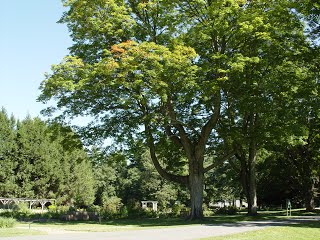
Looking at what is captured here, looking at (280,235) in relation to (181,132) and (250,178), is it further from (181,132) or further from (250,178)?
(250,178)

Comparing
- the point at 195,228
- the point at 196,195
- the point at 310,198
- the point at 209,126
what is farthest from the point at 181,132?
the point at 310,198

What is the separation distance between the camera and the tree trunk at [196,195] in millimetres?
25625

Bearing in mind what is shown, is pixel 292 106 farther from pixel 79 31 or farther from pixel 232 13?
pixel 79 31

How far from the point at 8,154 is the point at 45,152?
4.83 m

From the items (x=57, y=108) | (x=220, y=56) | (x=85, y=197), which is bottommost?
(x=85, y=197)

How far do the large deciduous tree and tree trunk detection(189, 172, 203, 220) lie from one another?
0.23 ft

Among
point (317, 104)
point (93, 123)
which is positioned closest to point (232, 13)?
point (317, 104)

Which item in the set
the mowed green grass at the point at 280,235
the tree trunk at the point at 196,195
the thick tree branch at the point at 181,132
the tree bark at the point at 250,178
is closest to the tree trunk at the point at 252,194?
the tree bark at the point at 250,178

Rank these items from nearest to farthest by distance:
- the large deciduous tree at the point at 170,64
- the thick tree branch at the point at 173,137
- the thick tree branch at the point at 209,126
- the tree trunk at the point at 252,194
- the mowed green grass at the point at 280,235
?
the mowed green grass at the point at 280,235 < the large deciduous tree at the point at 170,64 < the thick tree branch at the point at 209,126 < the thick tree branch at the point at 173,137 < the tree trunk at the point at 252,194

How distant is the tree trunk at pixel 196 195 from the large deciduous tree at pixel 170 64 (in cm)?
7

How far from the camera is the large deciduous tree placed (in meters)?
22.2

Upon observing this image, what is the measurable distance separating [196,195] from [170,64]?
31.6 ft

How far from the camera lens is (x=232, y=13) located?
24.0 meters

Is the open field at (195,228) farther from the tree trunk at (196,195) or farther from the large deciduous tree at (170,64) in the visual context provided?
the large deciduous tree at (170,64)
